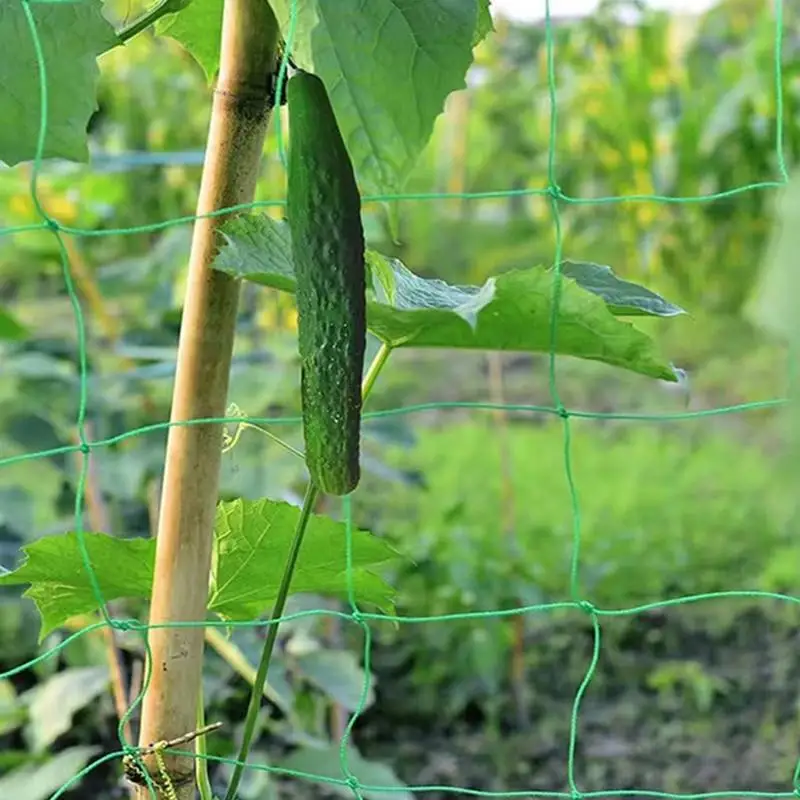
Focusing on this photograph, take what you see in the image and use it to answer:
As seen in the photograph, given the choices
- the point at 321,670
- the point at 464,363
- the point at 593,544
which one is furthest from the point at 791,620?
the point at 464,363

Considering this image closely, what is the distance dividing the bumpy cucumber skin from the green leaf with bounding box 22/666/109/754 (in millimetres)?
739

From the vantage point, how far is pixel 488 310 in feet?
1.29

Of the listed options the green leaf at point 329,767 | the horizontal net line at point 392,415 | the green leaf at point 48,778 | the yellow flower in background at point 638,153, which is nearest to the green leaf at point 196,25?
the horizontal net line at point 392,415

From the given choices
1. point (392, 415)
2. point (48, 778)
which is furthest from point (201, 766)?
point (48, 778)

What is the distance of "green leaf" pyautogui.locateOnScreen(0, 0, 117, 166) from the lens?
430 millimetres

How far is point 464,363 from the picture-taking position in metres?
3.37

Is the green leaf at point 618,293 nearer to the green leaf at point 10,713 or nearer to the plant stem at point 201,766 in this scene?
the plant stem at point 201,766

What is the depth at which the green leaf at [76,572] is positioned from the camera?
18.0 inches

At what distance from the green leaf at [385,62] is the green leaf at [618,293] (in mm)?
71

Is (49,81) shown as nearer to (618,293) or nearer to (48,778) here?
(618,293)

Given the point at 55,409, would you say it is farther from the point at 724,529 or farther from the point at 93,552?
the point at 724,529

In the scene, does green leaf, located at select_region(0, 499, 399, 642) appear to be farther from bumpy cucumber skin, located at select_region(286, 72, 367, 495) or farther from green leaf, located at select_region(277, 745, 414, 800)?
green leaf, located at select_region(277, 745, 414, 800)

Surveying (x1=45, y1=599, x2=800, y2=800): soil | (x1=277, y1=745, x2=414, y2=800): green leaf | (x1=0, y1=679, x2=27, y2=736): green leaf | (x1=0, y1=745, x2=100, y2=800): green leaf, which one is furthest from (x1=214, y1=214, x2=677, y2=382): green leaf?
(x1=45, y1=599, x2=800, y2=800): soil

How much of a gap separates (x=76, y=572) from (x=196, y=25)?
0.67ft
